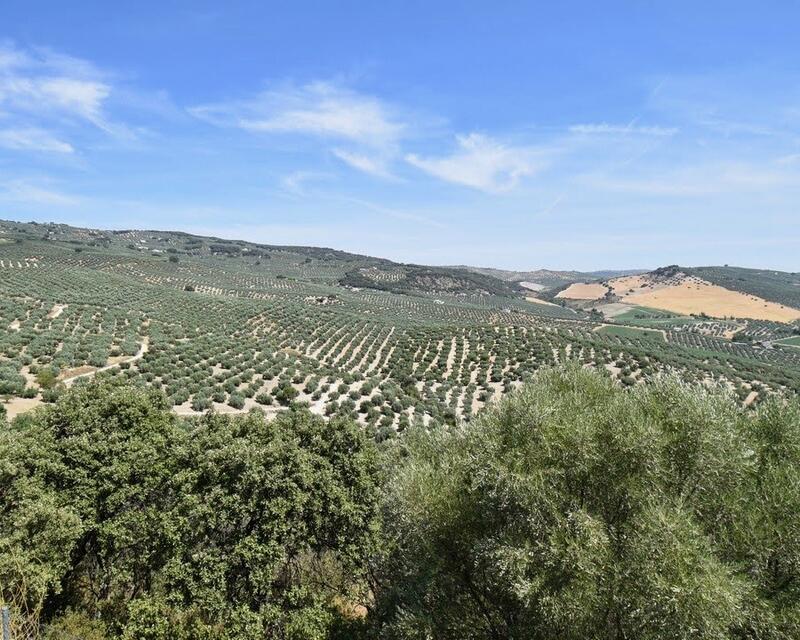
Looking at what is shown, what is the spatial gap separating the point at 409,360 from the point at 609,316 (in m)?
147

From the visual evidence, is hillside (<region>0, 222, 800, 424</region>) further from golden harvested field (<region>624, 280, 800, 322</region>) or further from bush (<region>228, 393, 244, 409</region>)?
golden harvested field (<region>624, 280, 800, 322</region>)

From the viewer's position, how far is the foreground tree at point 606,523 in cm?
863

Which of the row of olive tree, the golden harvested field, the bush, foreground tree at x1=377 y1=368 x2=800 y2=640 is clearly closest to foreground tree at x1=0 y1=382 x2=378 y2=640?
the row of olive tree

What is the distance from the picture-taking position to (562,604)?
9062mm

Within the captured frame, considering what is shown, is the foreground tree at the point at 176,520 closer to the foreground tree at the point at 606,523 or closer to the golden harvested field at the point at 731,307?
the foreground tree at the point at 606,523

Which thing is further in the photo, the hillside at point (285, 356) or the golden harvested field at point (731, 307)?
the golden harvested field at point (731, 307)

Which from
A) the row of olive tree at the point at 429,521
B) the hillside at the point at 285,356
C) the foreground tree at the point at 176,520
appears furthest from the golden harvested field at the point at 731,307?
the foreground tree at the point at 176,520

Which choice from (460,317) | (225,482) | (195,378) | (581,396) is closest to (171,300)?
(195,378)

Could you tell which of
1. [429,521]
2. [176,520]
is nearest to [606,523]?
[429,521]

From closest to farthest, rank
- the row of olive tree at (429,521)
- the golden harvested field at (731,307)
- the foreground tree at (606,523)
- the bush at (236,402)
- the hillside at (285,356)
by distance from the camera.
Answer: the foreground tree at (606,523), the row of olive tree at (429,521), the bush at (236,402), the hillside at (285,356), the golden harvested field at (731,307)

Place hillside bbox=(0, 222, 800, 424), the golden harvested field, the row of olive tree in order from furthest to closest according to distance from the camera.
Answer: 1. the golden harvested field
2. hillside bbox=(0, 222, 800, 424)
3. the row of olive tree

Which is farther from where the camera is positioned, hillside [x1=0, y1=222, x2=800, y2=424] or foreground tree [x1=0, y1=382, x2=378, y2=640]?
hillside [x1=0, y1=222, x2=800, y2=424]

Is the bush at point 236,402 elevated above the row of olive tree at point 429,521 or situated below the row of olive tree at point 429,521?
below

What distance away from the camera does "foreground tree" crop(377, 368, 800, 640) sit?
340 inches
